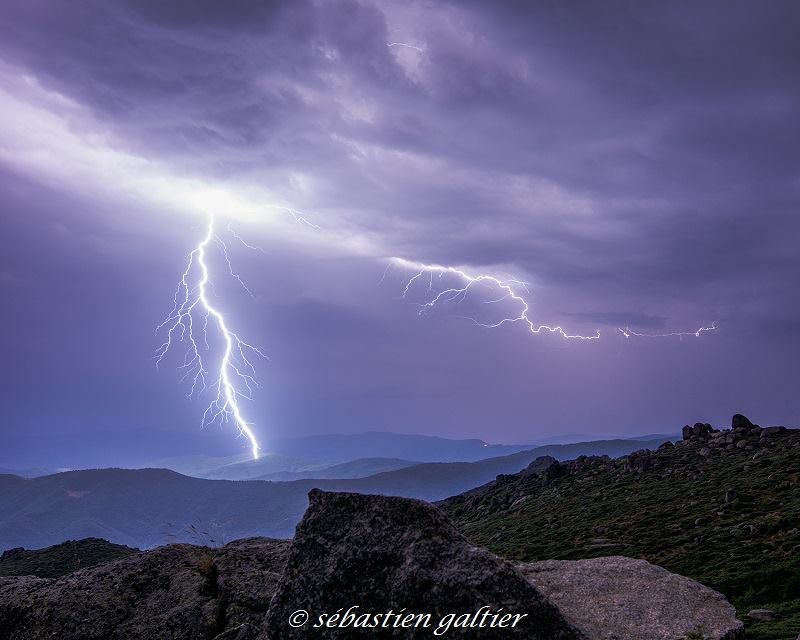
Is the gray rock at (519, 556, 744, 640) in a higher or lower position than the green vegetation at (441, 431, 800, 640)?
higher

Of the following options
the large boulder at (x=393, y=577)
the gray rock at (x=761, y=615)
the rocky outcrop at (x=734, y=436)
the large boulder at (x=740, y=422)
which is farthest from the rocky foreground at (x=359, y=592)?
the large boulder at (x=740, y=422)

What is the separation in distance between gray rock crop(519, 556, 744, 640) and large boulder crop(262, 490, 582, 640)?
2.22 metres

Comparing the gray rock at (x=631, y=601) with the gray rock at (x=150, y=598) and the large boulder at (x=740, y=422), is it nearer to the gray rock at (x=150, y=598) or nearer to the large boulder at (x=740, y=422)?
the gray rock at (x=150, y=598)

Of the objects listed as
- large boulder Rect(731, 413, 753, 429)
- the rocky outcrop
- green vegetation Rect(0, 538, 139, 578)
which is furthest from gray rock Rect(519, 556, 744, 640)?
large boulder Rect(731, 413, 753, 429)

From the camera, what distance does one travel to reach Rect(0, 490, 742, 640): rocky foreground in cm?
616

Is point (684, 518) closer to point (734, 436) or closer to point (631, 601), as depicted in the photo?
point (734, 436)

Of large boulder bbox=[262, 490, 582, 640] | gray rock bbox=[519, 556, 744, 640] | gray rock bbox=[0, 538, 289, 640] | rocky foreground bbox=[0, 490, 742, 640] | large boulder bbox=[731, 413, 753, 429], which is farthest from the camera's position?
large boulder bbox=[731, 413, 753, 429]

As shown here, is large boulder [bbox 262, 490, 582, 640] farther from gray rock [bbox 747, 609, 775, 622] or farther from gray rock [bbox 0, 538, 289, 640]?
gray rock [bbox 747, 609, 775, 622]

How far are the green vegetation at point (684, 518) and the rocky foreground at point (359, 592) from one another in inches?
211

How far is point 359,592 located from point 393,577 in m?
0.44

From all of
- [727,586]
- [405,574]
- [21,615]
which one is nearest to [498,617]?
[405,574]

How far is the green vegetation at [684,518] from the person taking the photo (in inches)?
931

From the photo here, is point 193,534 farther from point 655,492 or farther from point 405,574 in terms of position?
point 655,492

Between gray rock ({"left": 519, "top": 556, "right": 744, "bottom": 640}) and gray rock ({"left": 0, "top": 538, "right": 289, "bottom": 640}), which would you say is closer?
gray rock ({"left": 519, "top": 556, "right": 744, "bottom": 640})
